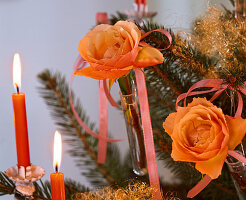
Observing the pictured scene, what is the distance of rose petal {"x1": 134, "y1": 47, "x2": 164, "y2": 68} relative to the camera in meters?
0.33

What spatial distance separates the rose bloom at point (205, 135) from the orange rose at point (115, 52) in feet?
0.20

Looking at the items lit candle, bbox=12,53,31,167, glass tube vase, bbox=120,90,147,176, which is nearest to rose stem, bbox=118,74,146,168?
glass tube vase, bbox=120,90,147,176

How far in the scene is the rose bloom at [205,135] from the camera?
0.30 m

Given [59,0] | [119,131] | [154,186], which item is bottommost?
[119,131]

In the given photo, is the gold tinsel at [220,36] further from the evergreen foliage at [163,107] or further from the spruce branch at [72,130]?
the spruce branch at [72,130]

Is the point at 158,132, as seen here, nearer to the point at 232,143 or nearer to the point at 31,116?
the point at 232,143

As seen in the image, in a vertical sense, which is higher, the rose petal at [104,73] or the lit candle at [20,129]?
the rose petal at [104,73]

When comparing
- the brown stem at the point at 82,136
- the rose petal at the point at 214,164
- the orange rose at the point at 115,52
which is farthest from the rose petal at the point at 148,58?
the brown stem at the point at 82,136

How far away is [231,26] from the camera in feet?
1.27

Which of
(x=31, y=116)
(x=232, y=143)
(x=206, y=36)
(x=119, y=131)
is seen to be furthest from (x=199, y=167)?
(x=31, y=116)

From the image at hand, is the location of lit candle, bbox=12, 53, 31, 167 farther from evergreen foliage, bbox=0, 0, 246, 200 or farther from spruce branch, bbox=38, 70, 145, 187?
spruce branch, bbox=38, 70, 145, 187

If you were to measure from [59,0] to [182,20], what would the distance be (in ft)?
3.67

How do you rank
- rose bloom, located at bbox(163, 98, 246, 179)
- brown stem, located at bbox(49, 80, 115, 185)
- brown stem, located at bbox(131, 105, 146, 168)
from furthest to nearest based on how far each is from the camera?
1. brown stem, located at bbox(49, 80, 115, 185)
2. brown stem, located at bbox(131, 105, 146, 168)
3. rose bloom, located at bbox(163, 98, 246, 179)

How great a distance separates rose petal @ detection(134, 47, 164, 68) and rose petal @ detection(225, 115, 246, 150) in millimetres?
88
